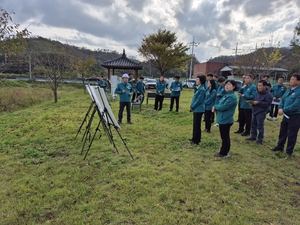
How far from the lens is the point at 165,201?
2.75 meters

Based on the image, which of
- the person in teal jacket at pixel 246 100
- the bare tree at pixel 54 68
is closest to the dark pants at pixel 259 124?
the person in teal jacket at pixel 246 100

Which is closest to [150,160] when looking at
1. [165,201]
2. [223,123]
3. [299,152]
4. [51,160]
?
[165,201]

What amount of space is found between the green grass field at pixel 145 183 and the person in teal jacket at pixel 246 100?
831 mm

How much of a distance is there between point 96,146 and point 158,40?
80.9 ft

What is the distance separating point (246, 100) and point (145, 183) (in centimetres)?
385

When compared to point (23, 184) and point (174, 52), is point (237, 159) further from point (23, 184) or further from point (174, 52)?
point (174, 52)

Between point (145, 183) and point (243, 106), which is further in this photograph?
point (243, 106)

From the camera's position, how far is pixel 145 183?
3.20m

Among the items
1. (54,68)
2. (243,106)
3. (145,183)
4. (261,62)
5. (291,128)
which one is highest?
(261,62)

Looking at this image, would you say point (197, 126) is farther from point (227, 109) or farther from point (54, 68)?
point (54, 68)

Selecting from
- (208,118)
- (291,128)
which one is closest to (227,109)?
(291,128)

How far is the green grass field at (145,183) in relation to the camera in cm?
249

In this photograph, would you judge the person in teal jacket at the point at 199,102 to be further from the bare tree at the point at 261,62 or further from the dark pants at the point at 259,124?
the bare tree at the point at 261,62

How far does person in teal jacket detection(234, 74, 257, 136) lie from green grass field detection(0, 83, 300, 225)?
831 millimetres
